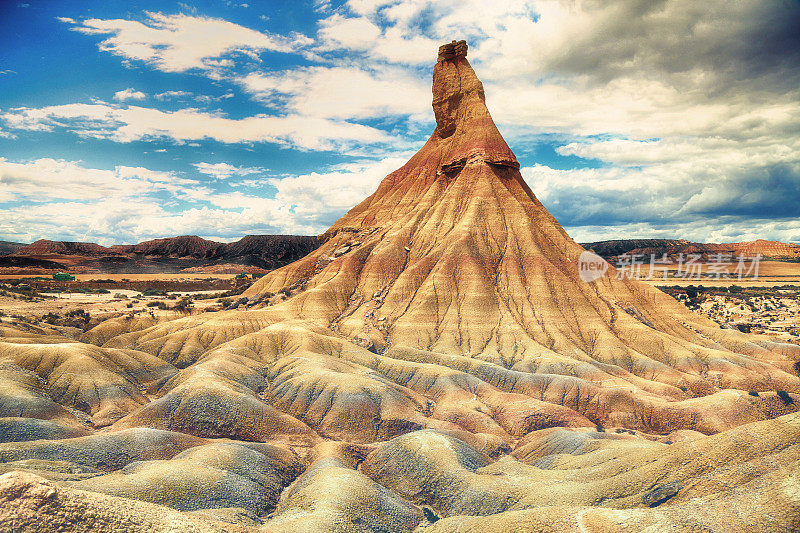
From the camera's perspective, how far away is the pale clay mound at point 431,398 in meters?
19.3

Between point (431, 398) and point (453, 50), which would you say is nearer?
point (431, 398)

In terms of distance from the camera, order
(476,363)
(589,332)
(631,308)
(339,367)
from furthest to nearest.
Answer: (631,308)
(589,332)
(476,363)
(339,367)

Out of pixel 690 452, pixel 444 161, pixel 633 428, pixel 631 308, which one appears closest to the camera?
pixel 690 452

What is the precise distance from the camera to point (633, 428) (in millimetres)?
44656

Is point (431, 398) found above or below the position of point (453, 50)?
below

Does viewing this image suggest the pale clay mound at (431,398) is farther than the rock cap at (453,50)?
No

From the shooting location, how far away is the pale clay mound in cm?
1930

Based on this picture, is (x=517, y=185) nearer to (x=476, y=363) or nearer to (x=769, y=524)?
(x=476, y=363)

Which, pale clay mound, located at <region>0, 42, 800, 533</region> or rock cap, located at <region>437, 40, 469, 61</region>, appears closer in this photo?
pale clay mound, located at <region>0, 42, 800, 533</region>

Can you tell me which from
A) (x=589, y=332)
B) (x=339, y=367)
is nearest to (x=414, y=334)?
(x=339, y=367)

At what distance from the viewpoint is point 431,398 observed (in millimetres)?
48500

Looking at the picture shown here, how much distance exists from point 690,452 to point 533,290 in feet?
156

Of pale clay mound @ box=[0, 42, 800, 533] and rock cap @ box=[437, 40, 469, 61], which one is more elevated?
rock cap @ box=[437, 40, 469, 61]

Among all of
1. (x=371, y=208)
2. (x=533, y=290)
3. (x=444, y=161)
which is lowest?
(x=533, y=290)
